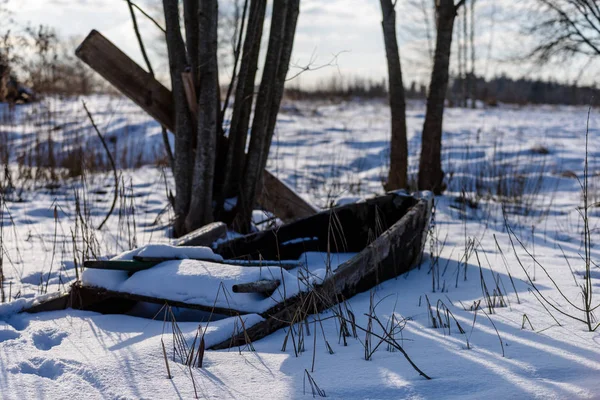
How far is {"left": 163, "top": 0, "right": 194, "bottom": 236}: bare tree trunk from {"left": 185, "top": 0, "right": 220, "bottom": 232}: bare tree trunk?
0.53 ft

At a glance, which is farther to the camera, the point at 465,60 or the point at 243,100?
the point at 465,60

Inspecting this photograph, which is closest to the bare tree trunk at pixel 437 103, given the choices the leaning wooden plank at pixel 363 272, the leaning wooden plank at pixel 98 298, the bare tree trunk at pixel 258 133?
the bare tree trunk at pixel 258 133

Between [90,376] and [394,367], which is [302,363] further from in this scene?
[90,376]

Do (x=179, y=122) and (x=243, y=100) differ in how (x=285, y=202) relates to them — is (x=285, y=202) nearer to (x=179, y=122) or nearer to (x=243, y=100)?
(x=243, y=100)

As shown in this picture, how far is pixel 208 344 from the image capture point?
2.09m

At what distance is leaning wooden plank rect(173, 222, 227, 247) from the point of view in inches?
126

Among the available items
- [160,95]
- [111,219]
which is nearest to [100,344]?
[160,95]

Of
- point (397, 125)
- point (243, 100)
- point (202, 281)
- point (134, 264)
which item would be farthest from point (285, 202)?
point (202, 281)

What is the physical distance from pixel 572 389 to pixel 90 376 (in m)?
1.47

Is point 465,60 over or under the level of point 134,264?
over

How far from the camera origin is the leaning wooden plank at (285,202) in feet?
16.1

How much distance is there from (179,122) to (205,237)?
4.05ft

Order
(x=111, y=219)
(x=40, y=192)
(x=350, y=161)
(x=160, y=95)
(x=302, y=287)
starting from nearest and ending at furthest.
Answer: (x=302, y=287) < (x=160, y=95) < (x=111, y=219) < (x=40, y=192) < (x=350, y=161)

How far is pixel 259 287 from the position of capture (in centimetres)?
236
